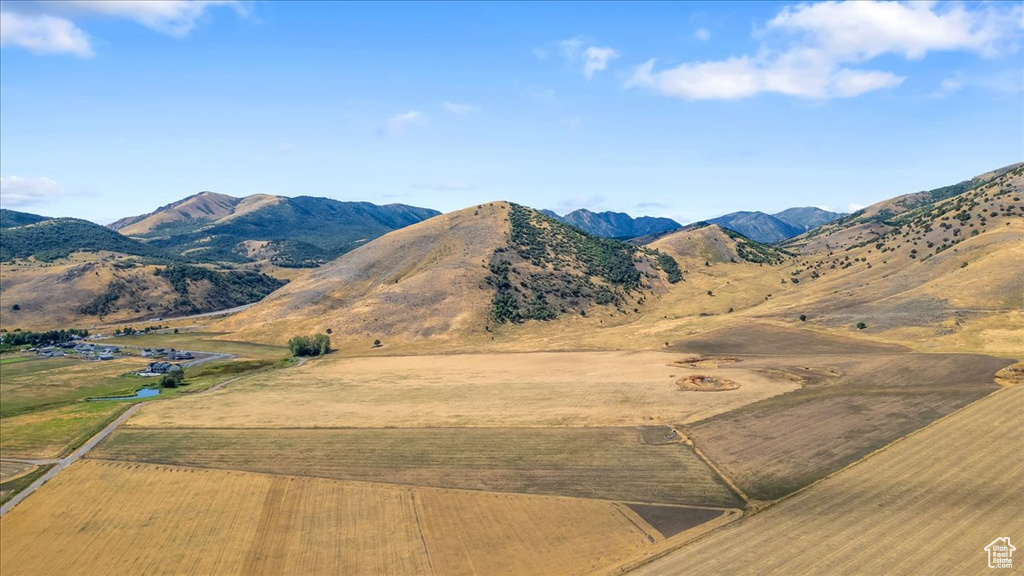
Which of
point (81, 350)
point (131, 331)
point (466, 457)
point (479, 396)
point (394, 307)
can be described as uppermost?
point (394, 307)

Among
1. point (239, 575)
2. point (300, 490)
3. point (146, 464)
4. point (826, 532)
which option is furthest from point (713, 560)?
point (146, 464)


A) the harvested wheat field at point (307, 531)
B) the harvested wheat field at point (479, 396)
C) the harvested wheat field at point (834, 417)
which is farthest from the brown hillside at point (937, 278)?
the harvested wheat field at point (307, 531)

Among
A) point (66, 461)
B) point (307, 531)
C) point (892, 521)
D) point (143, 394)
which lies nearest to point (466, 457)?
point (307, 531)

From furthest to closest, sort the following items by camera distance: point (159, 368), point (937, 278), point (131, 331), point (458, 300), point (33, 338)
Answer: point (131, 331)
point (33, 338)
point (458, 300)
point (937, 278)
point (159, 368)

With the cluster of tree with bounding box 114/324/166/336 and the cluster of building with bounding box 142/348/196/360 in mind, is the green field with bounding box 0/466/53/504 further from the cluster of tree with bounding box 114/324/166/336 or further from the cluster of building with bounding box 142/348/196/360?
the cluster of tree with bounding box 114/324/166/336

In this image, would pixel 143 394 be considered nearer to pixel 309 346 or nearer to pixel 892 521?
pixel 309 346

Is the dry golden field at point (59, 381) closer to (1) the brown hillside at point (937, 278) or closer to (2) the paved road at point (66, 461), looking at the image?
(2) the paved road at point (66, 461)

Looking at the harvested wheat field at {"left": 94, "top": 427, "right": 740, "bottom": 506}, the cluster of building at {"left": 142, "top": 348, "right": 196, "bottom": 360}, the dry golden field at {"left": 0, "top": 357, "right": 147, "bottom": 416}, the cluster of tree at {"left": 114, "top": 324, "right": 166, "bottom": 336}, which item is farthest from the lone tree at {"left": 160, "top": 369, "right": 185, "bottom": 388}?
the cluster of tree at {"left": 114, "top": 324, "right": 166, "bottom": 336}
